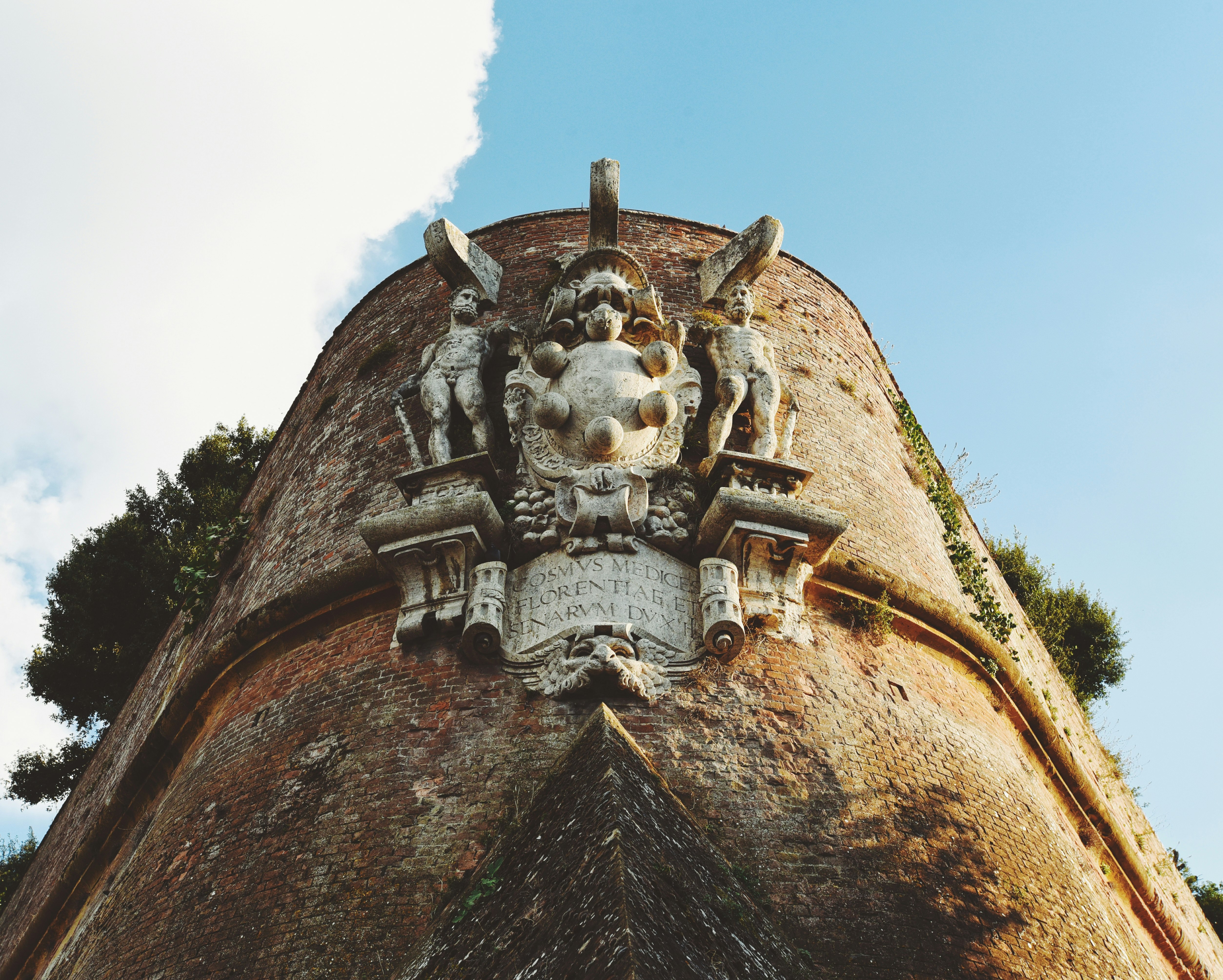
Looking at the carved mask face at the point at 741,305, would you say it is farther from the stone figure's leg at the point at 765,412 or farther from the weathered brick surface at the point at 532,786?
the stone figure's leg at the point at 765,412

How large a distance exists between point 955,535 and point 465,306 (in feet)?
16.1

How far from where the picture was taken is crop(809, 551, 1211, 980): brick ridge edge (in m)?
7.67

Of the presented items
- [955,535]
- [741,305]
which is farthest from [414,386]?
[955,535]

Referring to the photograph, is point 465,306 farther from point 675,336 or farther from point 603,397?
point 603,397

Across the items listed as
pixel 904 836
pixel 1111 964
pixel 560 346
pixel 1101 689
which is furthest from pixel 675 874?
pixel 1101 689

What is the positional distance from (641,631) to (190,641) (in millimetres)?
5707

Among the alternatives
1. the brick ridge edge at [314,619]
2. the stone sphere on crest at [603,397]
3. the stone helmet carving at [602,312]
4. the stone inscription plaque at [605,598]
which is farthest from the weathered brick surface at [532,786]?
the stone sphere on crest at [603,397]

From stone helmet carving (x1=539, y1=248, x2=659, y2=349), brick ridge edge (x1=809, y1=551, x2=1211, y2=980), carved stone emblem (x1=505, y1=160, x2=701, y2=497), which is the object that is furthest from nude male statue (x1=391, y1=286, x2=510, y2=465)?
brick ridge edge (x1=809, y1=551, x2=1211, y2=980)

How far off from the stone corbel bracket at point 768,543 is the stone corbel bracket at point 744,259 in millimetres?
2798

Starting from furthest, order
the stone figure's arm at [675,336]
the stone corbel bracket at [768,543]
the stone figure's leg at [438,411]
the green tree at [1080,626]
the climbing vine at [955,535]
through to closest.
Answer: the green tree at [1080,626], the climbing vine at [955,535], the stone figure's arm at [675,336], the stone figure's leg at [438,411], the stone corbel bracket at [768,543]

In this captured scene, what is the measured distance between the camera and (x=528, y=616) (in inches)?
270

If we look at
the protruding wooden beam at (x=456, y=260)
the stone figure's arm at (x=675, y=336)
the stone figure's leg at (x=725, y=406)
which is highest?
the protruding wooden beam at (x=456, y=260)

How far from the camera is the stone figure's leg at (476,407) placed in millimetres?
8047

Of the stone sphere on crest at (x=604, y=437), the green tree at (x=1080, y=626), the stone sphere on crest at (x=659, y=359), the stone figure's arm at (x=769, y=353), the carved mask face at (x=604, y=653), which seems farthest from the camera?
the green tree at (x=1080, y=626)
